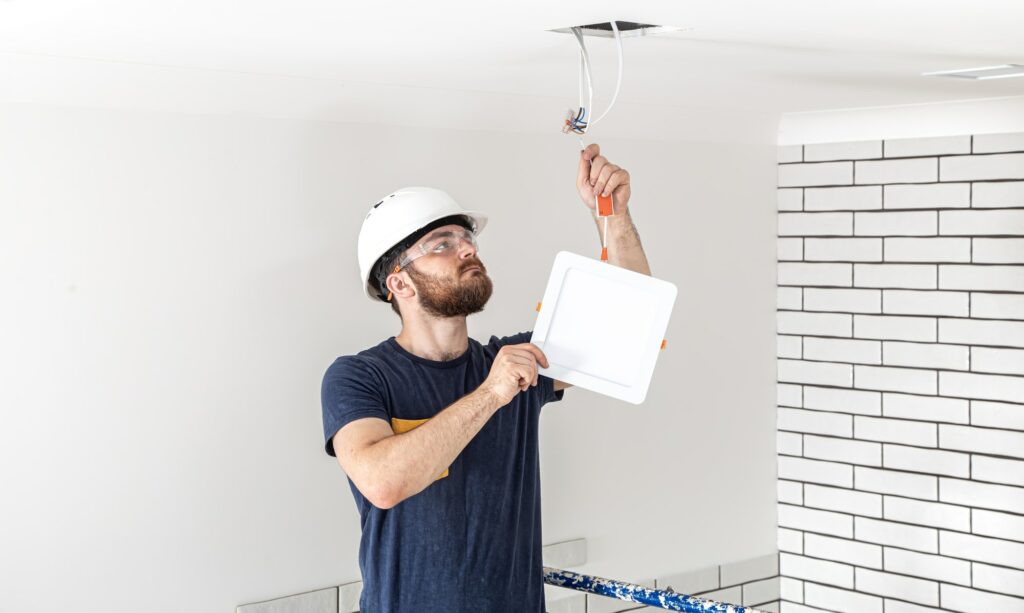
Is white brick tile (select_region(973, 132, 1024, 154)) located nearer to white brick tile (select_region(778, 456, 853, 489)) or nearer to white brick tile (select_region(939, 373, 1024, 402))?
white brick tile (select_region(939, 373, 1024, 402))

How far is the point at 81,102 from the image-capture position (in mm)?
1740

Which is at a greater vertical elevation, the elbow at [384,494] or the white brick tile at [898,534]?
the elbow at [384,494]

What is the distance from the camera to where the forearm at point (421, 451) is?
1479mm

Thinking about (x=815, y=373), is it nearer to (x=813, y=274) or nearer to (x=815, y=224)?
(x=813, y=274)

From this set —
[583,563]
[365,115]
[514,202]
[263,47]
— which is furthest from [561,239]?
[263,47]

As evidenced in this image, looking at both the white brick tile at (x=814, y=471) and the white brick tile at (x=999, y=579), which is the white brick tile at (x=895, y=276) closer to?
the white brick tile at (x=814, y=471)

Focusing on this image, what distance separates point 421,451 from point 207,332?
0.60 meters

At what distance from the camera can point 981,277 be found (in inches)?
95.5

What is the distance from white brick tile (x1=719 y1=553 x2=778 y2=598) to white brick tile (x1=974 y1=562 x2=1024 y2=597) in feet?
1.73

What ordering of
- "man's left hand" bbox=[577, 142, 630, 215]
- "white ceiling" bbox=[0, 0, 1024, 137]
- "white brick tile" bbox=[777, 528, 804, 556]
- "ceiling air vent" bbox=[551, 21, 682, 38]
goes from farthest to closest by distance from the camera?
"white brick tile" bbox=[777, 528, 804, 556], "man's left hand" bbox=[577, 142, 630, 215], "ceiling air vent" bbox=[551, 21, 682, 38], "white ceiling" bbox=[0, 0, 1024, 137]

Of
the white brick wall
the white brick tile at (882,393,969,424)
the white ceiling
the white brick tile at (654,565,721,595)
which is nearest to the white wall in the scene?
the white ceiling

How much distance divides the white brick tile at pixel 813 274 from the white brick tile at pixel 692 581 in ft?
2.53

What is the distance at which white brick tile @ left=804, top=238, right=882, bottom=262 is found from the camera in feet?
8.49

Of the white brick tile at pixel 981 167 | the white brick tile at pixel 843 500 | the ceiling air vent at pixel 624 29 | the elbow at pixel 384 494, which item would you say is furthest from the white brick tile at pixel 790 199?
the elbow at pixel 384 494
